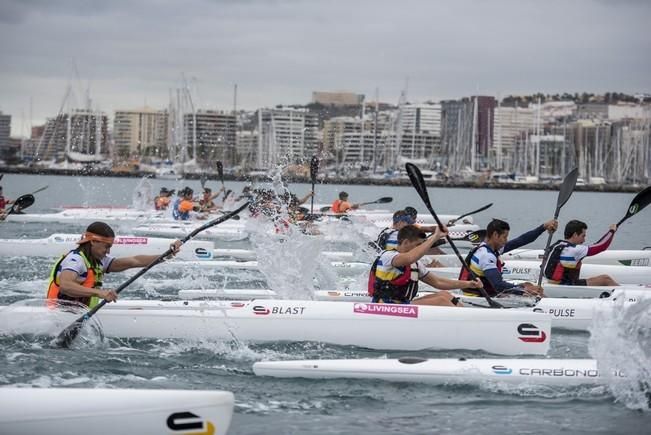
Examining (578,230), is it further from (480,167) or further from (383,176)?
(480,167)

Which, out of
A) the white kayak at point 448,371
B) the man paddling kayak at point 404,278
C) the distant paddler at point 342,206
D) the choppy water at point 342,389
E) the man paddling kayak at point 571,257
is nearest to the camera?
the choppy water at point 342,389

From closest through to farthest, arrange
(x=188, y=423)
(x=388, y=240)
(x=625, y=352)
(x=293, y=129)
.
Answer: (x=188, y=423)
(x=625, y=352)
(x=388, y=240)
(x=293, y=129)

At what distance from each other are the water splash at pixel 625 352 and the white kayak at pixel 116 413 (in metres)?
3.76

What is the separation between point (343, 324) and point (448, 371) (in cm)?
188

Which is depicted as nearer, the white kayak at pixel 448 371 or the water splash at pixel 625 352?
the water splash at pixel 625 352

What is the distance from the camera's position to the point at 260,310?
408 inches

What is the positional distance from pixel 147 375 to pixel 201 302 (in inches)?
67.6

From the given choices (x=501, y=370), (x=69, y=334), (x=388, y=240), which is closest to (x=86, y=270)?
(x=69, y=334)

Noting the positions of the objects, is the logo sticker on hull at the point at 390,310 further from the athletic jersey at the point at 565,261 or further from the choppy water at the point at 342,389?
the athletic jersey at the point at 565,261

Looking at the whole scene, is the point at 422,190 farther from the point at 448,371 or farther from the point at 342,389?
the point at 342,389

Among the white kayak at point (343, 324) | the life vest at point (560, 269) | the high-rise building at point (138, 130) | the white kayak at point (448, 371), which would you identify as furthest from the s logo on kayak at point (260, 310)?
the high-rise building at point (138, 130)

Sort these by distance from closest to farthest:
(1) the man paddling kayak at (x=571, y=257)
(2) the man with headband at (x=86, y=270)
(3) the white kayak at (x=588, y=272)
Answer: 1. (2) the man with headband at (x=86, y=270)
2. (1) the man paddling kayak at (x=571, y=257)
3. (3) the white kayak at (x=588, y=272)

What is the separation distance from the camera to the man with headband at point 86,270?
30.9ft

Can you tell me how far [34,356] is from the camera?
937 centimetres
